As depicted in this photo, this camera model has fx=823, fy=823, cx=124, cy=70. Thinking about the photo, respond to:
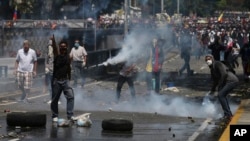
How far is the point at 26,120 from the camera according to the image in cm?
1700

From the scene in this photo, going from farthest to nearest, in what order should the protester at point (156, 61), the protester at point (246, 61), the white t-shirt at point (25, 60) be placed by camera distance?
1. the protester at point (246, 61)
2. the protester at point (156, 61)
3. the white t-shirt at point (25, 60)

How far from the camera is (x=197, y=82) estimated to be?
32.9 meters

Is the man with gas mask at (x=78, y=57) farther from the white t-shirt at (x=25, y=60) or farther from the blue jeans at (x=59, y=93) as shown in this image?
the blue jeans at (x=59, y=93)

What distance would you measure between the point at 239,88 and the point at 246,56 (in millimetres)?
5216

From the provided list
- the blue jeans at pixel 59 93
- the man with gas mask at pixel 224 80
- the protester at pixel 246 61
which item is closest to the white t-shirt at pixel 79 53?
the protester at pixel 246 61

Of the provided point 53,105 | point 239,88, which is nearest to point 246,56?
point 239,88

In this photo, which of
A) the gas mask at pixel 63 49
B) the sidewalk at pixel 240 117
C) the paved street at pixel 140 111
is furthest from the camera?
the gas mask at pixel 63 49

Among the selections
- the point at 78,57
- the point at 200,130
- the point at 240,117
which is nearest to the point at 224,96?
the point at 240,117

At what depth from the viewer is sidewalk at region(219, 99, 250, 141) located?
15.7 m

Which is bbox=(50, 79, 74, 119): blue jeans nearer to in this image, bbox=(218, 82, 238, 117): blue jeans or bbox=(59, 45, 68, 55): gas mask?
bbox=(59, 45, 68, 55): gas mask

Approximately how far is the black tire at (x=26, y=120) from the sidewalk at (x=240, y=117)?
3.84 meters

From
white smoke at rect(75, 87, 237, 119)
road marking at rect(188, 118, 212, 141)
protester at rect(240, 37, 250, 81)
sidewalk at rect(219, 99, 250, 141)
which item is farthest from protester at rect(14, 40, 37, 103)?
protester at rect(240, 37, 250, 81)

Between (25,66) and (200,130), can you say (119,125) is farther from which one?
(25,66)

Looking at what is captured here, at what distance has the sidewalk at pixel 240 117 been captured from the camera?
1568 cm
